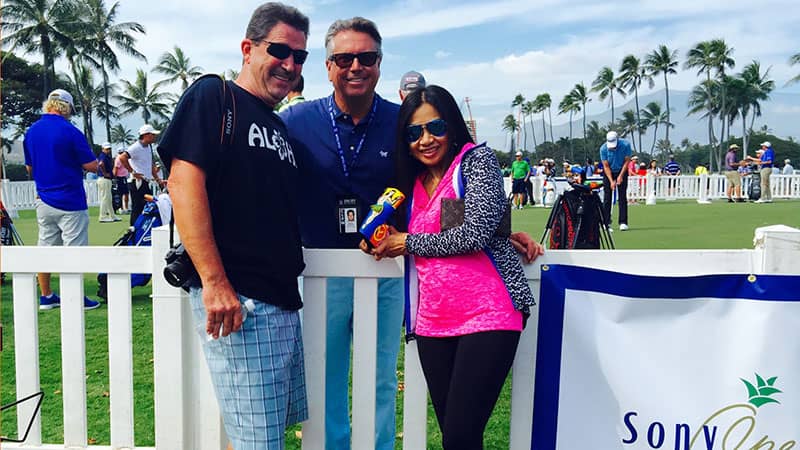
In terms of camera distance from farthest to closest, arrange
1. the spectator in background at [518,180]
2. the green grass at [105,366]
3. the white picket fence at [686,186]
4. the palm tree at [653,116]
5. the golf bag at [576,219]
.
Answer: the palm tree at [653,116] → the white picket fence at [686,186] → the spectator in background at [518,180] → the golf bag at [576,219] → the green grass at [105,366]

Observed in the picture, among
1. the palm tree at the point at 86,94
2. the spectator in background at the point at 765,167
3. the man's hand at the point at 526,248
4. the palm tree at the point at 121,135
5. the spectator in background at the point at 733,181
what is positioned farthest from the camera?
the palm tree at the point at 121,135

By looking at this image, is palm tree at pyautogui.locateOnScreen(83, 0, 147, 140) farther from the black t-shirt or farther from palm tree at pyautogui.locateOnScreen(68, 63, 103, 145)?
the black t-shirt

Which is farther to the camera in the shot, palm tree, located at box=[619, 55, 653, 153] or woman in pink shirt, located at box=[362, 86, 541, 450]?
palm tree, located at box=[619, 55, 653, 153]

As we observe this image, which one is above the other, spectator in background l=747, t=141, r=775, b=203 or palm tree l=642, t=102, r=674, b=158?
palm tree l=642, t=102, r=674, b=158

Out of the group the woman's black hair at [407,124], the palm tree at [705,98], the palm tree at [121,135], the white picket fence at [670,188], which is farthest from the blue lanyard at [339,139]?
the palm tree at [121,135]

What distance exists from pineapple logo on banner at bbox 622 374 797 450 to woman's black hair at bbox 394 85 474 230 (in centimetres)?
126

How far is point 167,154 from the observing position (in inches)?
80.7

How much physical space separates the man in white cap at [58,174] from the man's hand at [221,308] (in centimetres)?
472

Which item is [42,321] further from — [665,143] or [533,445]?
[665,143]

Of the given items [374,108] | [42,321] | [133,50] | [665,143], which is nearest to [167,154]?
[374,108]

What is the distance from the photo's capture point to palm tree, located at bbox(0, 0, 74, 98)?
130 feet

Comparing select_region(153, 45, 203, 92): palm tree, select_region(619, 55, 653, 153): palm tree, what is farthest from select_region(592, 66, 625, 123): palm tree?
select_region(153, 45, 203, 92): palm tree

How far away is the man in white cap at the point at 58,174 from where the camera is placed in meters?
→ 6.14

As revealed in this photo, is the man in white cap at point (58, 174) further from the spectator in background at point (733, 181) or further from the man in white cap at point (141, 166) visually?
the spectator in background at point (733, 181)
